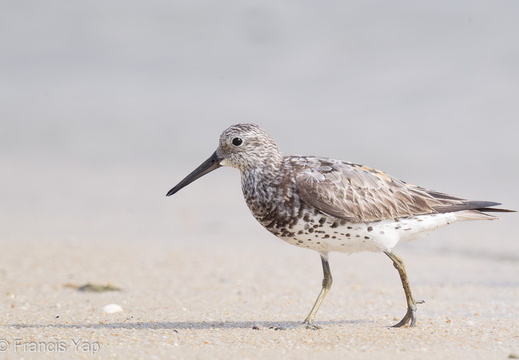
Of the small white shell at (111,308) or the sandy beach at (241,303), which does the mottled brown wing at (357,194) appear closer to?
the sandy beach at (241,303)

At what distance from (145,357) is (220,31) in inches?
906

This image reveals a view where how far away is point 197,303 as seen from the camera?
9.01 meters

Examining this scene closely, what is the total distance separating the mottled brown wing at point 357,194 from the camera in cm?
737

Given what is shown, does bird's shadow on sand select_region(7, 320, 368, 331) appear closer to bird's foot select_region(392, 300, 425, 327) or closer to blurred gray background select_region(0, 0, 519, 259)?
bird's foot select_region(392, 300, 425, 327)

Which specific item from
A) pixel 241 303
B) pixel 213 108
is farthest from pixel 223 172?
pixel 241 303

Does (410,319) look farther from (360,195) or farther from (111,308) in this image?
(111,308)

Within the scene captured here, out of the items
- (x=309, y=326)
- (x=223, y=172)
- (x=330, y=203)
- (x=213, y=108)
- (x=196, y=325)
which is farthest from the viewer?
Answer: (x=213, y=108)

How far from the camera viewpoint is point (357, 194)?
7.59 m

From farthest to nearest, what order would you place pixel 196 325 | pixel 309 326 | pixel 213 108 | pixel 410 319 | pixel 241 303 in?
pixel 213 108, pixel 241 303, pixel 196 325, pixel 410 319, pixel 309 326

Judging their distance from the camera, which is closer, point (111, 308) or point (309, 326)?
point (309, 326)

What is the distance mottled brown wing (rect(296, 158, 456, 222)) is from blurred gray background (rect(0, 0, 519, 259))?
18.6ft

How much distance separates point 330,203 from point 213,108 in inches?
660

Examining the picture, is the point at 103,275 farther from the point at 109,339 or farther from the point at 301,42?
the point at 301,42

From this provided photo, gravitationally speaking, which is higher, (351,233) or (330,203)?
(330,203)
